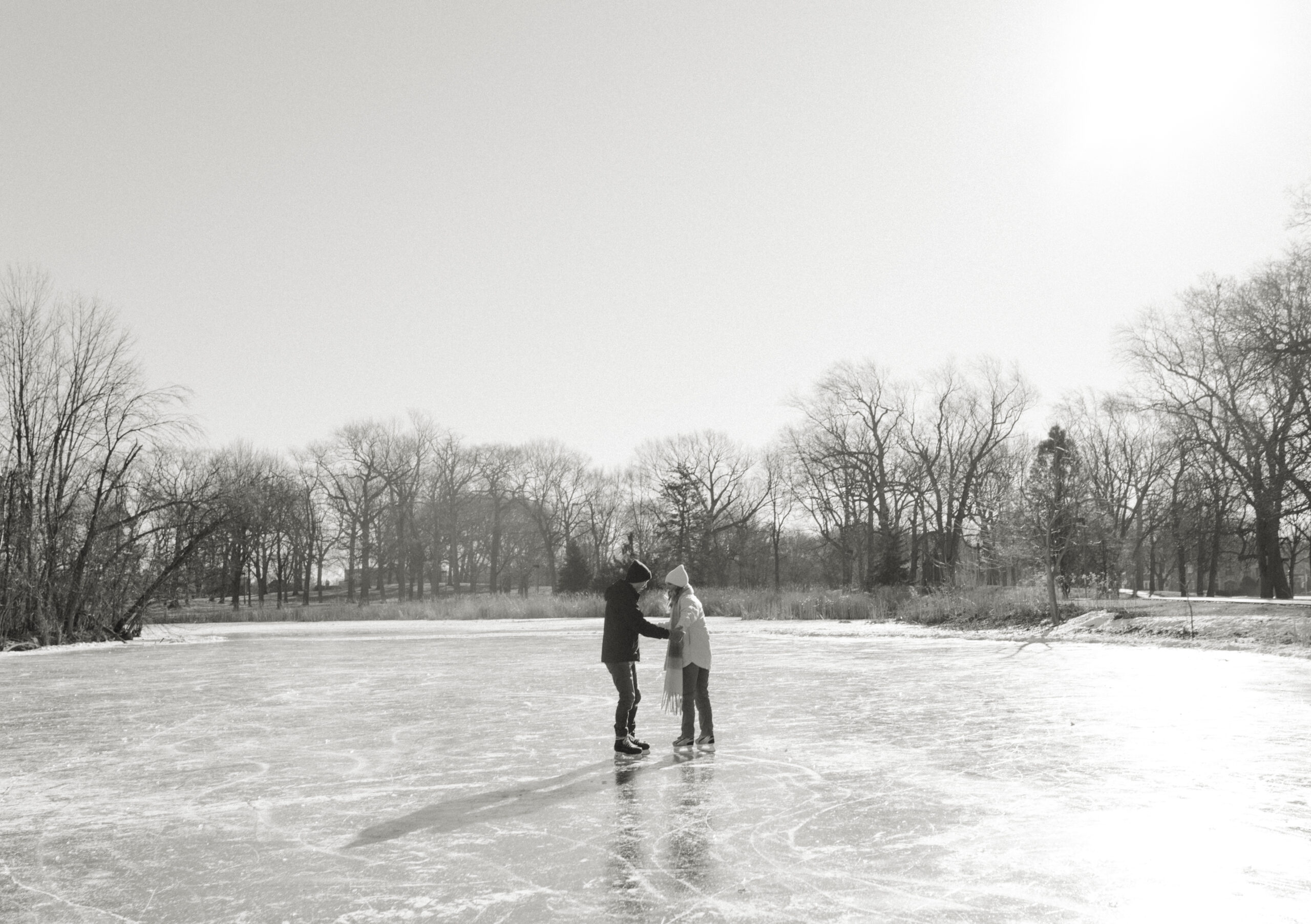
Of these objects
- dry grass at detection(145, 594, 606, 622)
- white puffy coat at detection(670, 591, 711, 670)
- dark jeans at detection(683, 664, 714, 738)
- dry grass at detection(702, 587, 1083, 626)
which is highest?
white puffy coat at detection(670, 591, 711, 670)

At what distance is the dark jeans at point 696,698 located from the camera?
853 cm

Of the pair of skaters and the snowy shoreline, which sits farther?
the snowy shoreline

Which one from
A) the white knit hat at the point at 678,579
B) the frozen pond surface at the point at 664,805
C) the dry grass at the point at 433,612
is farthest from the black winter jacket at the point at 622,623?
the dry grass at the point at 433,612

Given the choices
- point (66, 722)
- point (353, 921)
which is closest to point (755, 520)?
point (66, 722)

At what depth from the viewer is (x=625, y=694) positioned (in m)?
8.47

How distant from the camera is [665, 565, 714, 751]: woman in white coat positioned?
8.54 metres

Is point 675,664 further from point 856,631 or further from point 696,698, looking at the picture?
point 856,631

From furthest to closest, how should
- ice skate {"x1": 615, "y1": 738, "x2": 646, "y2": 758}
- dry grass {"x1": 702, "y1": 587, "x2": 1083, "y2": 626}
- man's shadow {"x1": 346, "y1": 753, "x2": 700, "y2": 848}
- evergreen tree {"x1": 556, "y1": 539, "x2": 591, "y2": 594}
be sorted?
evergreen tree {"x1": 556, "y1": 539, "x2": 591, "y2": 594} → dry grass {"x1": 702, "y1": 587, "x2": 1083, "y2": 626} → ice skate {"x1": 615, "y1": 738, "x2": 646, "y2": 758} → man's shadow {"x1": 346, "y1": 753, "x2": 700, "y2": 848}

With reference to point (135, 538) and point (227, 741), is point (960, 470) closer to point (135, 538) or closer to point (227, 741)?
point (135, 538)

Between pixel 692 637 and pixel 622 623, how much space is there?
0.62 metres

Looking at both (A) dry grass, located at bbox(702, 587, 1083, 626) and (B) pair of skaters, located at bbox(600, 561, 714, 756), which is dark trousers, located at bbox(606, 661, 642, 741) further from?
(A) dry grass, located at bbox(702, 587, 1083, 626)

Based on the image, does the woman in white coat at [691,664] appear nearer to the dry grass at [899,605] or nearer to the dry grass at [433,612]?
the dry grass at [899,605]

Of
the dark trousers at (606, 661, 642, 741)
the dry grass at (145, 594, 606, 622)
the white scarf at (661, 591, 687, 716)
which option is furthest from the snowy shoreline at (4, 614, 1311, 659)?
the dark trousers at (606, 661, 642, 741)

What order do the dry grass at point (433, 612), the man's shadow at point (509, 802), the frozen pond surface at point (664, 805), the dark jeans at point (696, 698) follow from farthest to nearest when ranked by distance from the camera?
the dry grass at point (433, 612), the dark jeans at point (696, 698), the man's shadow at point (509, 802), the frozen pond surface at point (664, 805)
